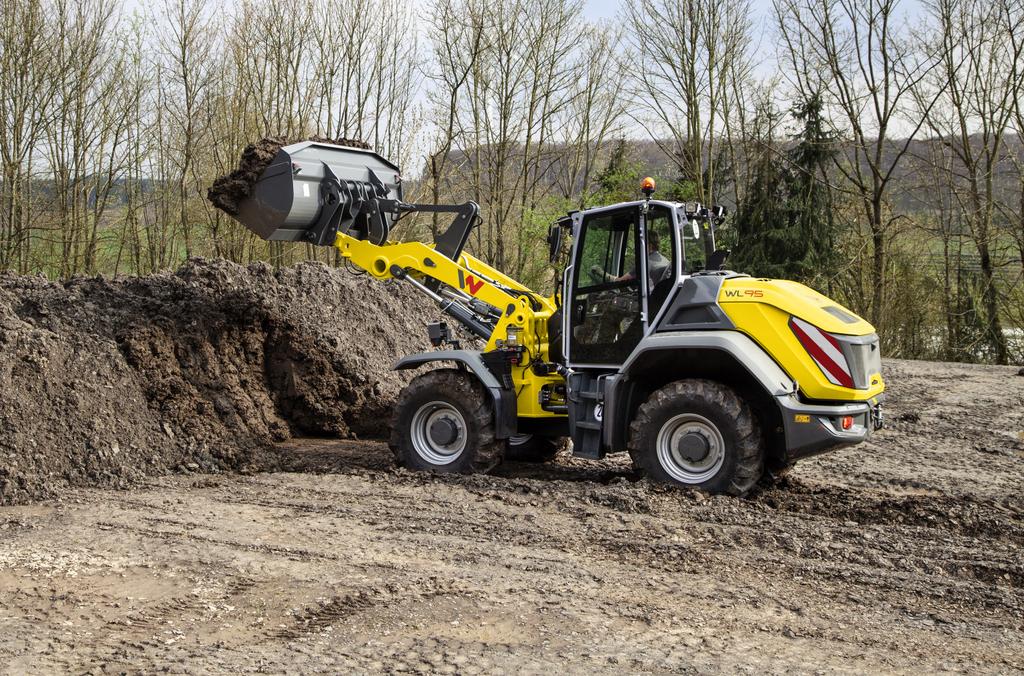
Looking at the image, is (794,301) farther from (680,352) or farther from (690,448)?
(690,448)

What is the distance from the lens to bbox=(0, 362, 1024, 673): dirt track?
3.94m

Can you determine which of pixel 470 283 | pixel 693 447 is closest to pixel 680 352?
pixel 693 447

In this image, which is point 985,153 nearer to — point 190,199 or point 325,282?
point 325,282

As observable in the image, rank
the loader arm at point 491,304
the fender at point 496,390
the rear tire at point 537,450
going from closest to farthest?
the fender at point 496,390 < the loader arm at point 491,304 < the rear tire at point 537,450

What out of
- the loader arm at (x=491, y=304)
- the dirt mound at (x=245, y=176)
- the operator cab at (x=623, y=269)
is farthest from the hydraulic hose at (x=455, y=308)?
the dirt mound at (x=245, y=176)

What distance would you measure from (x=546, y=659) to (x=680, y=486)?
2879 millimetres

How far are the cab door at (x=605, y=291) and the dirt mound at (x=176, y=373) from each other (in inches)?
122

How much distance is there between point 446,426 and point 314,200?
7.52ft

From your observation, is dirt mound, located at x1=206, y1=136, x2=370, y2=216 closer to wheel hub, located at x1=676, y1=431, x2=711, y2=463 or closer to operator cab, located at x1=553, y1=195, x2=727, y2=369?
operator cab, located at x1=553, y1=195, x2=727, y2=369

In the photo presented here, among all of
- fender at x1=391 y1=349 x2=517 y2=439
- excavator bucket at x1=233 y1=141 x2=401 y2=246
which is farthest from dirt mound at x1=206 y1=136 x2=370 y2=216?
fender at x1=391 y1=349 x2=517 y2=439

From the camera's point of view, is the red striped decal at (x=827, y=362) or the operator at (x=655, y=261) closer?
the red striped decal at (x=827, y=362)

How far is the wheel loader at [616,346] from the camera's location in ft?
20.6

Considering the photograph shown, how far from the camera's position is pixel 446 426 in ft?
24.6

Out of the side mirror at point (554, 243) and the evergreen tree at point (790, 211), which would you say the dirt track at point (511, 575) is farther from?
the evergreen tree at point (790, 211)
